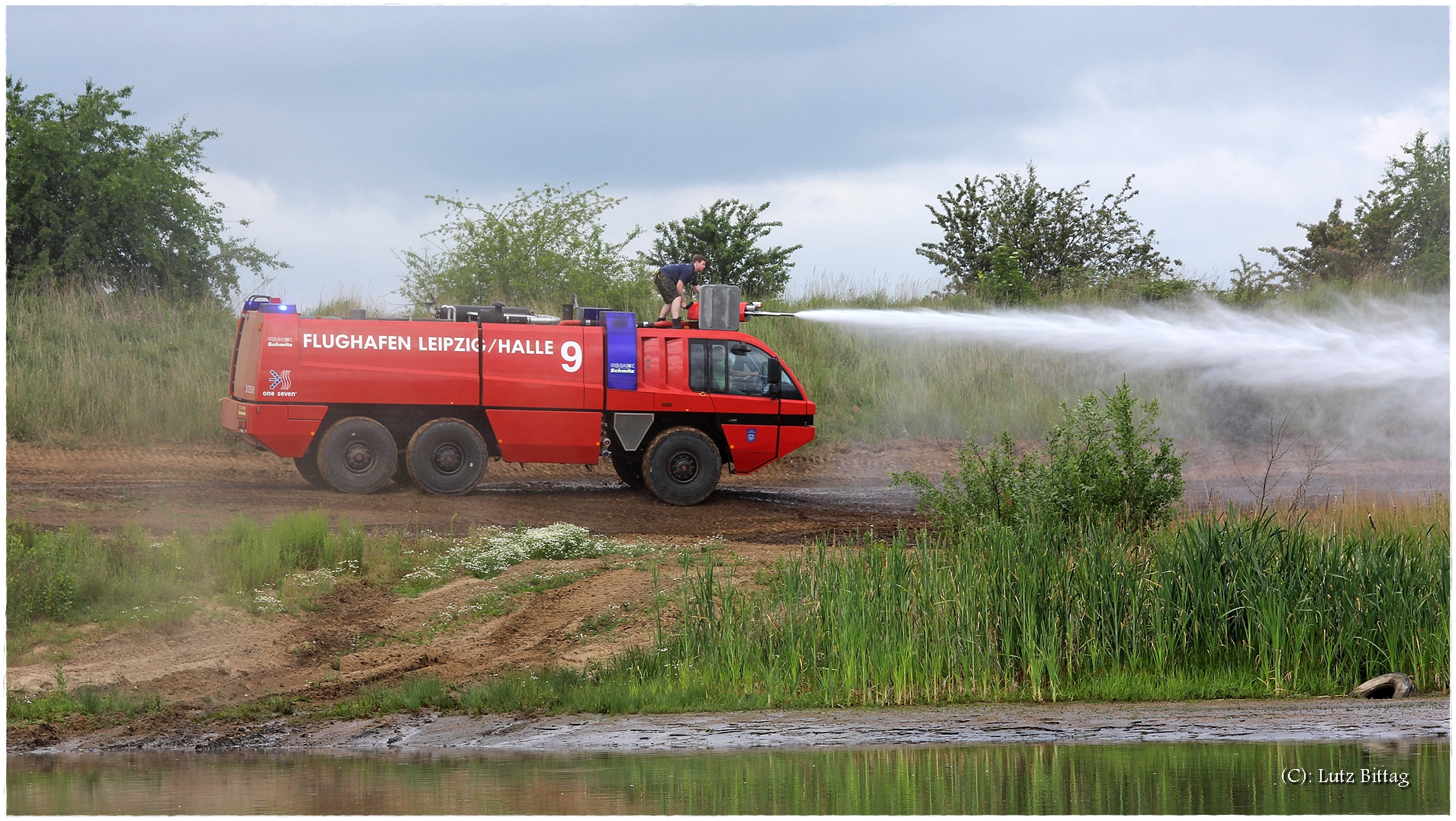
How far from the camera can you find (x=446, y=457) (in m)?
18.9

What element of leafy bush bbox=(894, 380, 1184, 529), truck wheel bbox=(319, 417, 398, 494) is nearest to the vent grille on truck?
truck wheel bbox=(319, 417, 398, 494)

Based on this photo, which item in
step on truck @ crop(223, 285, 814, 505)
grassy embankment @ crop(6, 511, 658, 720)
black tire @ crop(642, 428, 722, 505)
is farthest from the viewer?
black tire @ crop(642, 428, 722, 505)

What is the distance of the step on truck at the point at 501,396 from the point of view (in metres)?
18.4

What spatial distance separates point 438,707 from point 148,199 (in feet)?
78.3

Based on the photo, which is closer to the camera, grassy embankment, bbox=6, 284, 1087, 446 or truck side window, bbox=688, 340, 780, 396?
truck side window, bbox=688, 340, 780, 396

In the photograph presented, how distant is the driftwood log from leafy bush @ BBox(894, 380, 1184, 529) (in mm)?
3296

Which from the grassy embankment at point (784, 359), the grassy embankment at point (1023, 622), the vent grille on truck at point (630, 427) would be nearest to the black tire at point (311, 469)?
the vent grille on truck at point (630, 427)

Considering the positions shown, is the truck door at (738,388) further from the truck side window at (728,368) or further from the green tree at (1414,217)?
the green tree at (1414,217)

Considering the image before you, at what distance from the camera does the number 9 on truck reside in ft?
62.1

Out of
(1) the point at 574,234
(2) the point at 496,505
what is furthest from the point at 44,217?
(2) the point at 496,505

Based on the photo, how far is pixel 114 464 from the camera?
22.1m

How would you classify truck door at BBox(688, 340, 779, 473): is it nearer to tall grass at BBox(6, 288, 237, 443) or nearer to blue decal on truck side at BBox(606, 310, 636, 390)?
blue decal on truck side at BBox(606, 310, 636, 390)

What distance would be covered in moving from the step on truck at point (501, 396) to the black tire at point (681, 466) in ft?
0.07

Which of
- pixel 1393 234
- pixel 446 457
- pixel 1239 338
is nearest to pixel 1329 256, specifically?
pixel 1393 234
